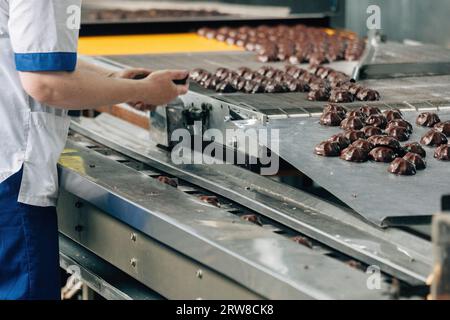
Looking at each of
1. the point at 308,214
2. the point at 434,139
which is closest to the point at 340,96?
the point at 434,139

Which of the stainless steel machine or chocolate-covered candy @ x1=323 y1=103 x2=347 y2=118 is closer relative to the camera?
the stainless steel machine

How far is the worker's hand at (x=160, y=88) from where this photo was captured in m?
2.98

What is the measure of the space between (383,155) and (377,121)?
0.33m

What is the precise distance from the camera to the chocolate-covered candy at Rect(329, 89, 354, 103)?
3.40 metres

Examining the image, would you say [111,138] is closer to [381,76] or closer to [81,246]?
[81,246]

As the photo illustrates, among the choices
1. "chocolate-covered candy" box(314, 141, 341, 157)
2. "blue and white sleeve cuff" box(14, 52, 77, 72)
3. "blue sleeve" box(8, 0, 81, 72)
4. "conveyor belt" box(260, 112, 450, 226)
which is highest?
"blue sleeve" box(8, 0, 81, 72)

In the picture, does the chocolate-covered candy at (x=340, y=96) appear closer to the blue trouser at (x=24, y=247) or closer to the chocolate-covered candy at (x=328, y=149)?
the chocolate-covered candy at (x=328, y=149)

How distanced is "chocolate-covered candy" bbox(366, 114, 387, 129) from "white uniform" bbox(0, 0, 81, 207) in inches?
37.5

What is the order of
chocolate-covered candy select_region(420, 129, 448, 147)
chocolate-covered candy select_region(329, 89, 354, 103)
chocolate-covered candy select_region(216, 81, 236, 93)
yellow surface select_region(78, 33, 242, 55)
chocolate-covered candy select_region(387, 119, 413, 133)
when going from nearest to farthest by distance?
chocolate-covered candy select_region(420, 129, 448, 147), chocolate-covered candy select_region(387, 119, 413, 133), chocolate-covered candy select_region(329, 89, 354, 103), chocolate-covered candy select_region(216, 81, 236, 93), yellow surface select_region(78, 33, 242, 55)

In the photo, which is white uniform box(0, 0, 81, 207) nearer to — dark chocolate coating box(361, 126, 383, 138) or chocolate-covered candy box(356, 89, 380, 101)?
dark chocolate coating box(361, 126, 383, 138)

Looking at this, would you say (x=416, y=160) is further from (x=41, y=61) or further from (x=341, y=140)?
(x=41, y=61)

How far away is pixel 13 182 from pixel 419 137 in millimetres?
1239

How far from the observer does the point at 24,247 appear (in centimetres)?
278

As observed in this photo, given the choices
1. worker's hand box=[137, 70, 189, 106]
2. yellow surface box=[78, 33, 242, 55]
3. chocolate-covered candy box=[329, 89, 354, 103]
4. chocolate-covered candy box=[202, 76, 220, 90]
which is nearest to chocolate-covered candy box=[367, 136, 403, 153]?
chocolate-covered candy box=[329, 89, 354, 103]
